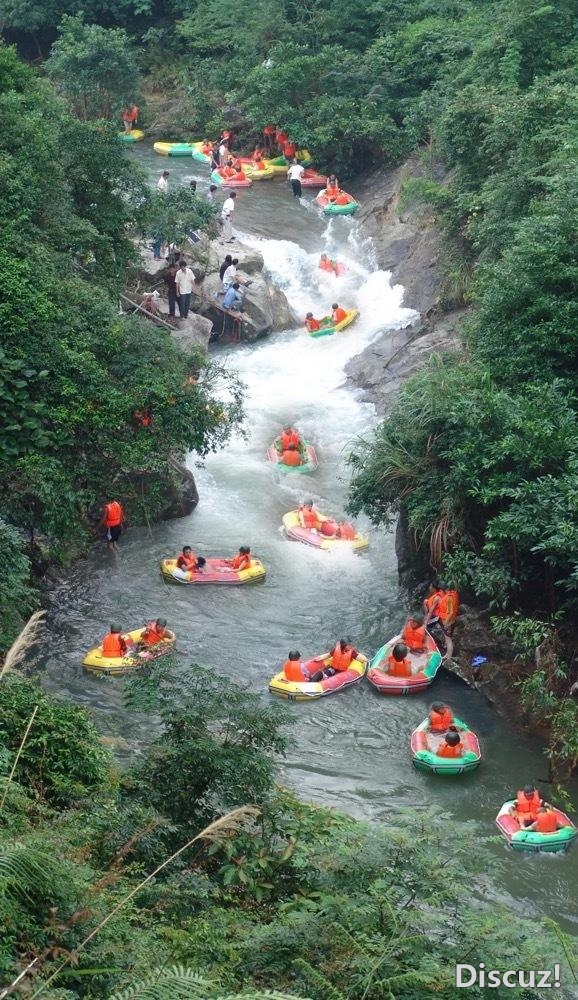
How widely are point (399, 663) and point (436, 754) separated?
1.97 meters

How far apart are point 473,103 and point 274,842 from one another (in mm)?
19303

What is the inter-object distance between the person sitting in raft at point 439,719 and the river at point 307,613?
0.52 m

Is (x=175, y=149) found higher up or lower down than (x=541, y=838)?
lower down

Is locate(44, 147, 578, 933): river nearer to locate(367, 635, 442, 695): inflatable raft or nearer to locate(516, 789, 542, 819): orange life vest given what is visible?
locate(367, 635, 442, 695): inflatable raft

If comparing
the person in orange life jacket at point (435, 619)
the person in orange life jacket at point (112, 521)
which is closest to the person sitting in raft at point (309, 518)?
the person in orange life jacket at point (112, 521)

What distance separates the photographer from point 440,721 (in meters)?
14.9

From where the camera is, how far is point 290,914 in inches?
321

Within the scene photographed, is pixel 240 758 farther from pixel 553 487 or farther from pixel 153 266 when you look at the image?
pixel 153 266

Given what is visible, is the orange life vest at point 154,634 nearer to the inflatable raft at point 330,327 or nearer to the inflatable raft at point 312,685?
the inflatable raft at point 312,685

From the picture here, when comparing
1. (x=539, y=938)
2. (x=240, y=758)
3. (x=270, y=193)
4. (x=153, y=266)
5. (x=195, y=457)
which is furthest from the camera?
(x=270, y=193)

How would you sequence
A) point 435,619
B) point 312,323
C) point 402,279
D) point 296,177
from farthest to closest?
point 296,177 < point 402,279 < point 312,323 < point 435,619

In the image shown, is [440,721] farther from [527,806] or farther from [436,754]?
[527,806]

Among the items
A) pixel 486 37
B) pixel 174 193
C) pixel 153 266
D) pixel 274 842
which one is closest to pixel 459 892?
pixel 274 842

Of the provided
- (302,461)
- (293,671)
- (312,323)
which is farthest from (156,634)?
(312,323)
